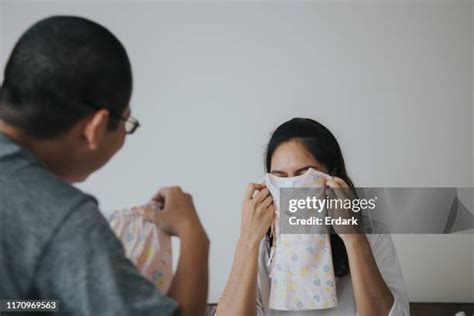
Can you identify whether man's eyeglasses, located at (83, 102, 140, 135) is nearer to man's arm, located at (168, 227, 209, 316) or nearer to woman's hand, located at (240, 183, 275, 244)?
man's arm, located at (168, 227, 209, 316)

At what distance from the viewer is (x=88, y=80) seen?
53 cm

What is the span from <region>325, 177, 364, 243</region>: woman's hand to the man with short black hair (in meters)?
0.29

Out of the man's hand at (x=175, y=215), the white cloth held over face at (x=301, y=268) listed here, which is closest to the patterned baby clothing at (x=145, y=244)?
the man's hand at (x=175, y=215)

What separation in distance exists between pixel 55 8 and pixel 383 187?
2.10 ft

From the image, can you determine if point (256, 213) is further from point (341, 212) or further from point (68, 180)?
point (68, 180)

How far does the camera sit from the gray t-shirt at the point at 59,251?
46 cm

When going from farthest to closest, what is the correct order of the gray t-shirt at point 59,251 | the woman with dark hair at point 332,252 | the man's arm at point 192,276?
the woman with dark hair at point 332,252, the man's arm at point 192,276, the gray t-shirt at point 59,251

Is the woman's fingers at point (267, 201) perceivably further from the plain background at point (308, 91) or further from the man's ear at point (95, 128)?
the man's ear at point (95, 128)

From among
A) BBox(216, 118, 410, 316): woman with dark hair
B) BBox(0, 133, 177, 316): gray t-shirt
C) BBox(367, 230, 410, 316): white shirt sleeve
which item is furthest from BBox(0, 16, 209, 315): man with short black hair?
BBox(367, 230, 410, 316): white shirt sleeve

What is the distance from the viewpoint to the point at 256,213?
807 millimetres

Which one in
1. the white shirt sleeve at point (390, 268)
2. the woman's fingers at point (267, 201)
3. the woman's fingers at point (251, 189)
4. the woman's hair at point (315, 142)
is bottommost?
the white shirt sleeve at point (390, 268)

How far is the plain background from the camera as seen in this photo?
2.68ft

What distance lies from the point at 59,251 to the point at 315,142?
1.62ft

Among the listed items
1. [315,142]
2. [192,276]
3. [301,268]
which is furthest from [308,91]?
[192,276]
